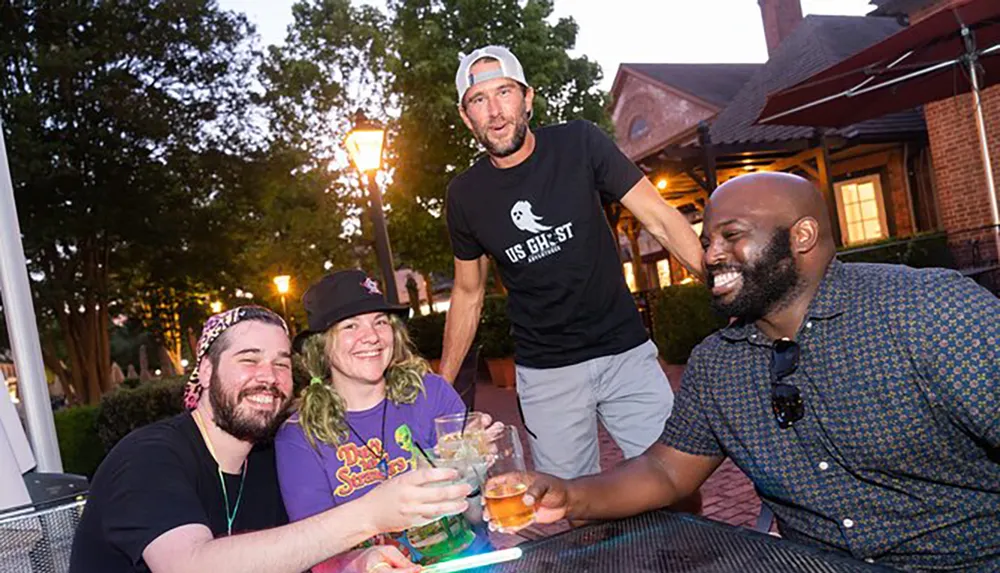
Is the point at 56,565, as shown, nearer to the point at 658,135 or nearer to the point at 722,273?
the point at 722,273

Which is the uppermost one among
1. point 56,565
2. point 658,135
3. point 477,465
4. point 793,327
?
point 658,135

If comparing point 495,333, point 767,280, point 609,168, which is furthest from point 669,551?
point 495,333

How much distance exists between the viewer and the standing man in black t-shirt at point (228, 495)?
1701 millimetres

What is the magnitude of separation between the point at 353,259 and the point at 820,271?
2316 centimetres

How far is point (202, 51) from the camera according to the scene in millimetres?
14625

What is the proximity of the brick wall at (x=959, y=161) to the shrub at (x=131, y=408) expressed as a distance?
13041mm

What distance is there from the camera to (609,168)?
3139mm

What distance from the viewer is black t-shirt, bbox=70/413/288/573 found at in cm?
194

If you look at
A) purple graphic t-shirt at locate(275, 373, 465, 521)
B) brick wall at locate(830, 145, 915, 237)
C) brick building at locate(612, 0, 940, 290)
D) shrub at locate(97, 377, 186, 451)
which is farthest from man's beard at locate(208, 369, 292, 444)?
brick wall at locate(830, 145, 915, 237)

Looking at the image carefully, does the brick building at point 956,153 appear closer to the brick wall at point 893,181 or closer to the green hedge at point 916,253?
the green hedge at point 916,253

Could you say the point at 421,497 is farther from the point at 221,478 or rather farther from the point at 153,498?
the point at 221,478

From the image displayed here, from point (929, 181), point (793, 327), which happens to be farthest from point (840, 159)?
point (793, 327)

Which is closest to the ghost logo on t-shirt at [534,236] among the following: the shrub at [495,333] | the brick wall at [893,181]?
the shrub at [495,333]

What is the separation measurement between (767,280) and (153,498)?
1.68 metres
